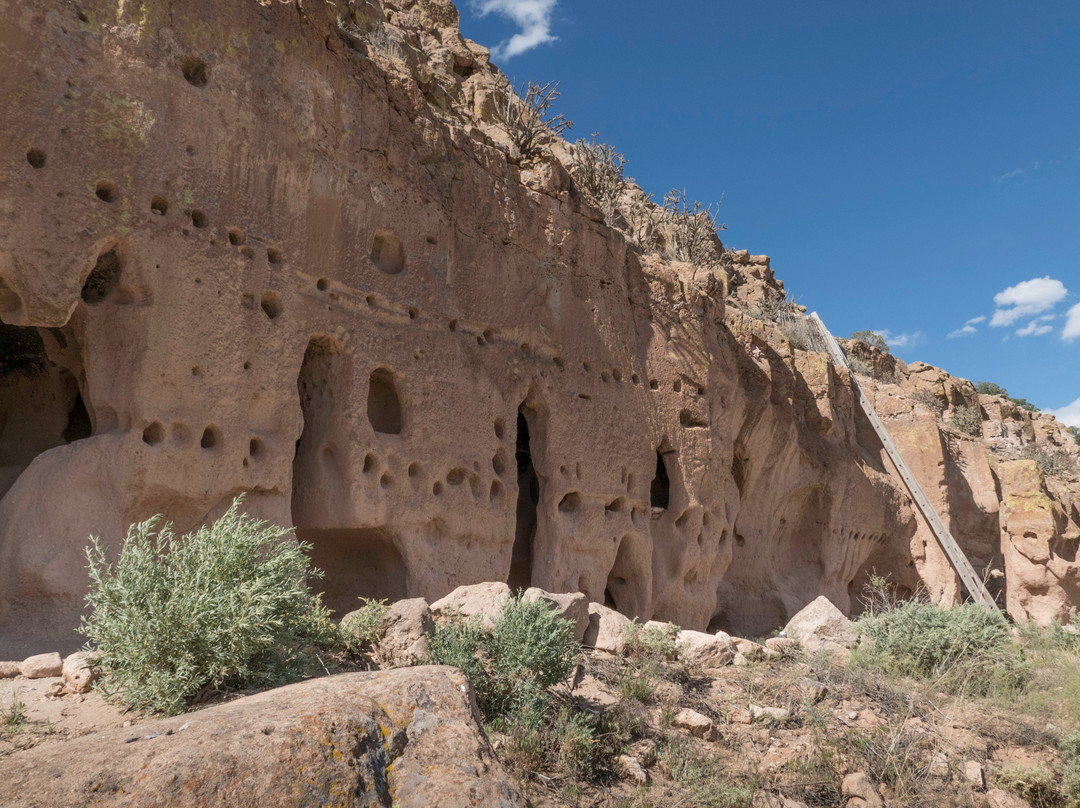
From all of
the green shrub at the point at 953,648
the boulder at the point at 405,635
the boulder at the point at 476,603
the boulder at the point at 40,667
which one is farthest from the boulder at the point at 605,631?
the boulder at the point at 40,667

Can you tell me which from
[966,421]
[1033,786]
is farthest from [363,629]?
[966,421]

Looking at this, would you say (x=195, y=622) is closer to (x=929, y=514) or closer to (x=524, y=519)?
(x=524, y=519)

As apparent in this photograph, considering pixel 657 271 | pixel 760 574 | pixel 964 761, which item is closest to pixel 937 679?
pixel 964 761

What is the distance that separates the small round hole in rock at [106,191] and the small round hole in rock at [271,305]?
4.95 ft

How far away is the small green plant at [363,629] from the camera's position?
586 cm

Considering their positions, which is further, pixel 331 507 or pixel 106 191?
pixel 331 507

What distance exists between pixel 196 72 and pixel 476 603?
5.55 metres

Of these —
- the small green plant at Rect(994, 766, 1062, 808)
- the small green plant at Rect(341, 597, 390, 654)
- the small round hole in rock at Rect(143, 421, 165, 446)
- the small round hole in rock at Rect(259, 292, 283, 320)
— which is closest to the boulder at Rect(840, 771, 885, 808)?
the small green plant at Rect(994, 766, 1062, 808)

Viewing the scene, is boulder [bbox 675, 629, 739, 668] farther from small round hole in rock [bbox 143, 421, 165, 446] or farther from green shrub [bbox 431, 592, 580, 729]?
small round hole in rock [bbox 143, 421, 165, 446]

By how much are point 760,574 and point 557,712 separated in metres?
9.23

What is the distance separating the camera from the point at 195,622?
4.47 m

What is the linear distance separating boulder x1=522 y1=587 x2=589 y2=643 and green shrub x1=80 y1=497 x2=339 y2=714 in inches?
91.9

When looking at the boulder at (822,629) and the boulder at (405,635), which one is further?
the boulder at (822,629)

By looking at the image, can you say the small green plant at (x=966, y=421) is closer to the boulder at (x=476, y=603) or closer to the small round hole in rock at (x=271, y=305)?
the boulder at (x=476, y=603)
